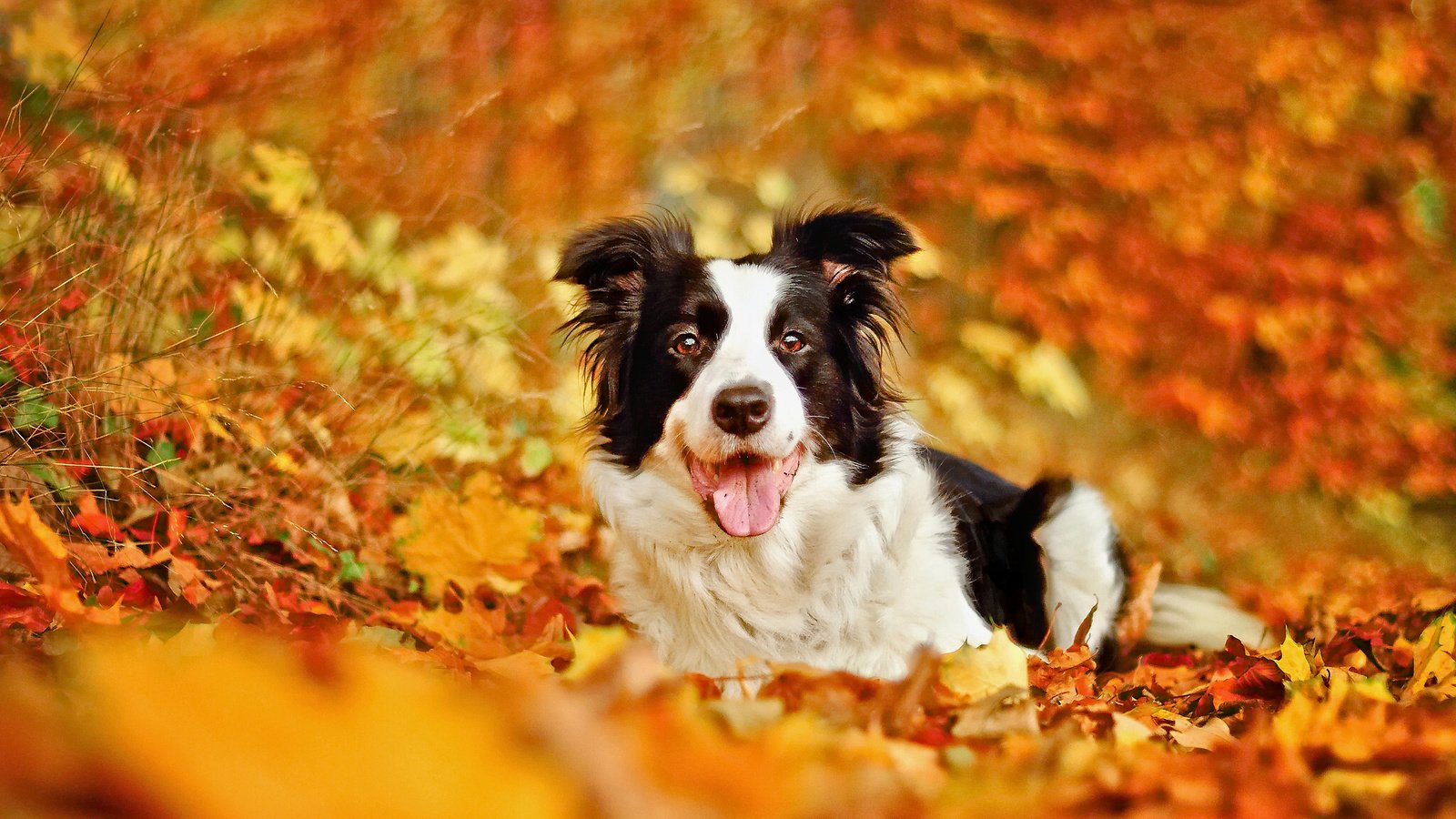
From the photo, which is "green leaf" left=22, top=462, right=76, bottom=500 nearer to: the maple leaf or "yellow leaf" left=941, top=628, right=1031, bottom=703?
"yellow leaf" left=941, top=628, right=1031, bottom=703

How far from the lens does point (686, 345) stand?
2768mm

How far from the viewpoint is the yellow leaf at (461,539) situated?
3.14 m

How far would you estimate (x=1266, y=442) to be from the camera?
685 cm

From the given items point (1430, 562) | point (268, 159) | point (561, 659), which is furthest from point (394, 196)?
point (1430, 562)

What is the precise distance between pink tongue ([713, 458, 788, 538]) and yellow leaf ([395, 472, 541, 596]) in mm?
922

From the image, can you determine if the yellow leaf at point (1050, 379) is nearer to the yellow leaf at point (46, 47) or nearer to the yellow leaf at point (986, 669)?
the yellow leaf at point (986, 669)

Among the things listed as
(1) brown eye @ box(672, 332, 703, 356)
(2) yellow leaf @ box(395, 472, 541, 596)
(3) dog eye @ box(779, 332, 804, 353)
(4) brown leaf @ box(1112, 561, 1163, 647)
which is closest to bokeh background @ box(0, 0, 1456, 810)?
(2) yellow leaf @ box(395, 472, 541, 596)

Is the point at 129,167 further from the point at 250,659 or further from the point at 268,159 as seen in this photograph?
the point at 250,659

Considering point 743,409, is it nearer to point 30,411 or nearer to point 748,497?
point 748,497

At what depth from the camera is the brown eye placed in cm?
275

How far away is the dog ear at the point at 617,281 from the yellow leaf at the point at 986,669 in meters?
1.48

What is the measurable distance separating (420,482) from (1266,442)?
5915mm

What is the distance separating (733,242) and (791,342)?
3867 mm

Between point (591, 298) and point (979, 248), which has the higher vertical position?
point (979, 248)
